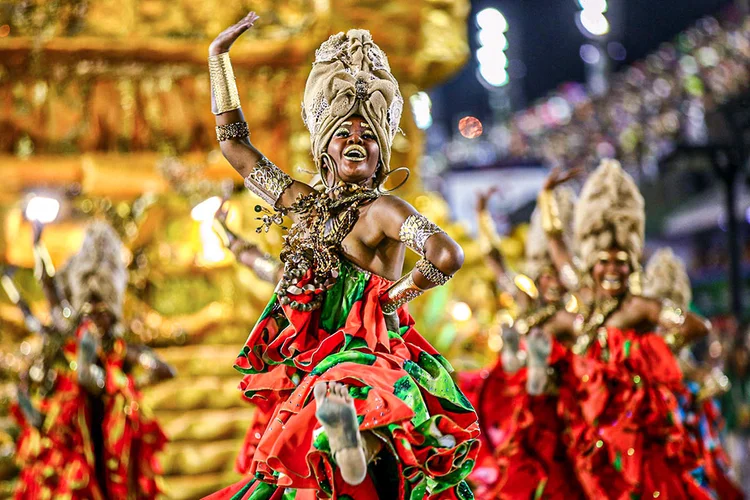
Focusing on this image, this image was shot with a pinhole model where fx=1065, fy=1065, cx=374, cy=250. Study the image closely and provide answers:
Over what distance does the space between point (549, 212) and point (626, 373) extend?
93cm

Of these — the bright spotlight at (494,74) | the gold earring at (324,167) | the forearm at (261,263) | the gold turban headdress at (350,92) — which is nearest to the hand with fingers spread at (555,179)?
the forearm at (261,263)

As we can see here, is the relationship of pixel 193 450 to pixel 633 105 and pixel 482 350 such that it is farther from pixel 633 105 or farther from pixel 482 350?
pixel 633 105

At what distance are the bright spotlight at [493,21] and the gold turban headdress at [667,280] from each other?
1038 cm

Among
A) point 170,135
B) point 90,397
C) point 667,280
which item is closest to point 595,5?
point 170,135

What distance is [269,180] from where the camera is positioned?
10.4ft

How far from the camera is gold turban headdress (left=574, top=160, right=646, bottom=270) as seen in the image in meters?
4.91

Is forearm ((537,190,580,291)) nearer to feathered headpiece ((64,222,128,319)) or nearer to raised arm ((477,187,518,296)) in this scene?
raised arm ((477,187,518,296))

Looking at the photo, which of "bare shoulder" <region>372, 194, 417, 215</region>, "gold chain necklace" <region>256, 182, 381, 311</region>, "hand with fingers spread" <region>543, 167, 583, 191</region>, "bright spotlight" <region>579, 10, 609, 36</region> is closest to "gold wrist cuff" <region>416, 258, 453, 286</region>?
"bare shoulder" <region>372, 194, 417, 215</region>

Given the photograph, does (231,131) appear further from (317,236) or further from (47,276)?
(47,276)

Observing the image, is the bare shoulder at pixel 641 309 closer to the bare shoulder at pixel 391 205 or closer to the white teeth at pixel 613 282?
the white teeth at pixel 613 282

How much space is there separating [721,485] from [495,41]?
38.8 feet

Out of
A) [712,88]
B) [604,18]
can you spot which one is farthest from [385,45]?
[604,18]

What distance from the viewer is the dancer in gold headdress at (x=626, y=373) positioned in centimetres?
485

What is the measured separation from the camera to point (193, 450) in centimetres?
778
